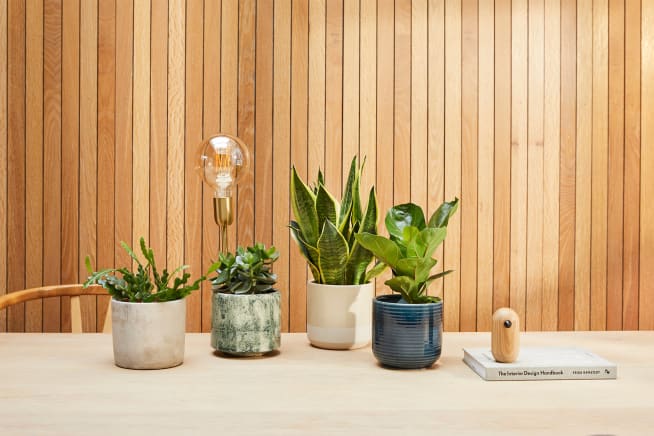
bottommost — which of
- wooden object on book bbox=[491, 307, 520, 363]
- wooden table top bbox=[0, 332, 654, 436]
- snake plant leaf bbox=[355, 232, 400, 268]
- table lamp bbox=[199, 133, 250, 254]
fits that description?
wooden table top bbox=[0, 332, 654, 436]

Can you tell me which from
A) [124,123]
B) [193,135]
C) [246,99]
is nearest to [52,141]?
[124,123]

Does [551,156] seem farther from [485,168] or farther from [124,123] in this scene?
[124,123]

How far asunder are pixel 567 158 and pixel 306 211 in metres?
1.64

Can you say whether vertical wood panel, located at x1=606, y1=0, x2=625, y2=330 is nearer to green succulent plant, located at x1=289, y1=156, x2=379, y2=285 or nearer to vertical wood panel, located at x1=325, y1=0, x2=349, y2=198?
vertical wood panel, located at x1=325, y1=0, x2=349, y2=198

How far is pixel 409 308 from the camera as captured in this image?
50.9 inches

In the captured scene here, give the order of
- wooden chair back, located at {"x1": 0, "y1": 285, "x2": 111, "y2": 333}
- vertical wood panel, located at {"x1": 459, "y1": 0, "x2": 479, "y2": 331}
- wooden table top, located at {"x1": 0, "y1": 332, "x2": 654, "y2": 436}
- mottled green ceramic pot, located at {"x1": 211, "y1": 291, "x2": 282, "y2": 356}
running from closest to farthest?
1. wooden table top, located at {"x1": 0, "y1": 332, "x2": 654, "y2": 436}
2. mottled green ceramic pot, located at {"x1": 211, "y1": 291, "x2": 282, "y2": 356}
3. wooden chair back, located at {"x1": 0, "y1": 285, "x2": 111, "y2": 333}
4. vertical wood panel, located at {"x1": 459, "y1": 0, "x2": 479, "y2": 331}

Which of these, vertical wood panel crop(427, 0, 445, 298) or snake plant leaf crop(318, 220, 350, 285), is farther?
vertical wood panel crop(427, 0, 445, 298)

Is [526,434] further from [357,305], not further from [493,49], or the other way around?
[493,49]

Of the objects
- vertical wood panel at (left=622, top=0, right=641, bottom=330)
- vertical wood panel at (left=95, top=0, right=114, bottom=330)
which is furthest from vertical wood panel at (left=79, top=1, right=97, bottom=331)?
vertical wood panel at (left=622, top=0, right=641, bottom=330)

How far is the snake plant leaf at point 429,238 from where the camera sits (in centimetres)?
131

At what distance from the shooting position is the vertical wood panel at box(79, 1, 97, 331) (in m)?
2.58

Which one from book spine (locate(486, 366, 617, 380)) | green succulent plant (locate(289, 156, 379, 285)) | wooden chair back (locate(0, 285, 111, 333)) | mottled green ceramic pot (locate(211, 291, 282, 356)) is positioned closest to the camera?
book spine (locate(486, 366, 617, 380))

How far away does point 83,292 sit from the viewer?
1.98 meters

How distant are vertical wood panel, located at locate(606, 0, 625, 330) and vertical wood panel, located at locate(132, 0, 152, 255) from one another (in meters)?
1.89
